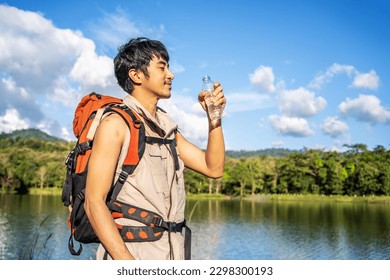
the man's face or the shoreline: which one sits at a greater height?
the man's face

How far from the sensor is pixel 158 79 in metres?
1.90

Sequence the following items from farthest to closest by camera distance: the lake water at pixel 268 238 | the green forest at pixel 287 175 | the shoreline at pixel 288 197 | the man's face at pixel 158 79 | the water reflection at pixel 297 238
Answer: the green forest at pixel 287 175, the shoreline at pixel 288 197, the water reflection at pixel 297 238, the lake water at pixel 268 238, the man's face at pixel 158 79

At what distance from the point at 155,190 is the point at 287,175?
2600 inches

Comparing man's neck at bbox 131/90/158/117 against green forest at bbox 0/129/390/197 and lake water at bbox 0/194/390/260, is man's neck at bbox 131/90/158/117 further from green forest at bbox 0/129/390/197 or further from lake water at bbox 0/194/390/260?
green forest at bbox 0/129/390/197

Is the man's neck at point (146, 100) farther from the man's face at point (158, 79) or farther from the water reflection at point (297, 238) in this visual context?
the water reflection at point (297, 238)

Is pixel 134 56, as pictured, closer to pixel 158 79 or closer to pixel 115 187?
pixel 158 79

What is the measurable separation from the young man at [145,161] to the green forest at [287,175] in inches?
2422

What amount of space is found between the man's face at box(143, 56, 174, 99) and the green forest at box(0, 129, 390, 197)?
61550 millimetres

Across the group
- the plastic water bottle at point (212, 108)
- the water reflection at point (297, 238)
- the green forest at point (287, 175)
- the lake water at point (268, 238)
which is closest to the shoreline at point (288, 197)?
the green forest at point (287, 175)

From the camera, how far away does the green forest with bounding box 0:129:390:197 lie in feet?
199

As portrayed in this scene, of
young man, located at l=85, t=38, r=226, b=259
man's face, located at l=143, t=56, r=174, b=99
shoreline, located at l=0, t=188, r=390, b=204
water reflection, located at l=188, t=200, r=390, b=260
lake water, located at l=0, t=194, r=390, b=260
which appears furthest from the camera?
shoreline, located at l=0, t=188, r=390, b=204

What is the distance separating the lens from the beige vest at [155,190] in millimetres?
1701

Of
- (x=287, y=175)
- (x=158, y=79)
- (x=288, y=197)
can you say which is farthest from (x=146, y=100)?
(x=287, y=175)

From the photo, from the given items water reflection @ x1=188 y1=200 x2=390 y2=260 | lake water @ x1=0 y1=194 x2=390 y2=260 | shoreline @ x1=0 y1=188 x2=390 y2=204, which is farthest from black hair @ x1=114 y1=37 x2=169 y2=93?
shoreline @ x1=0 y1=188 x2=390 y2=204
